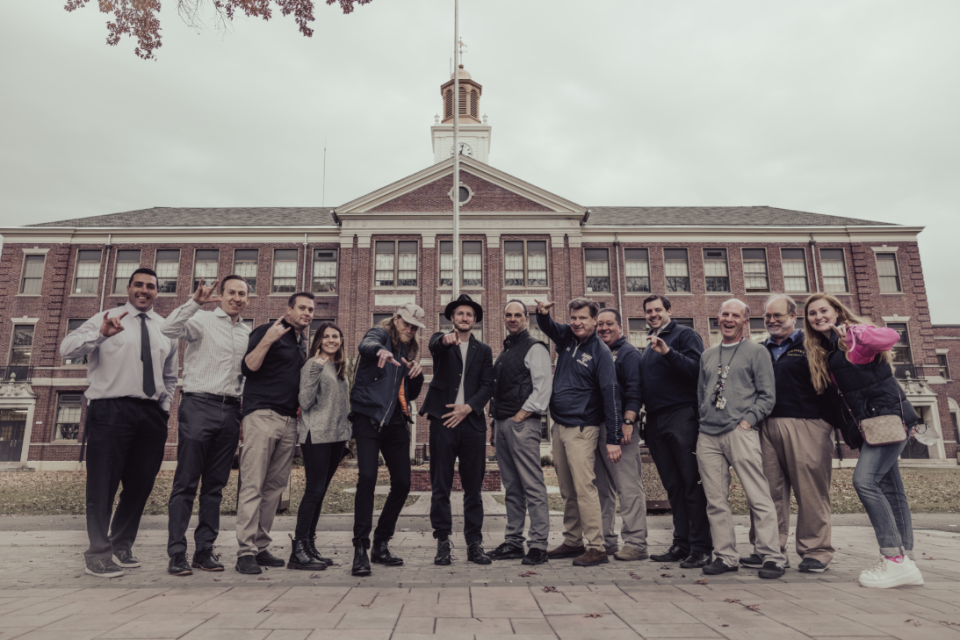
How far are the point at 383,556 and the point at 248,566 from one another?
1.04 metres

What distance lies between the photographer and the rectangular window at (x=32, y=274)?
26984 millimetres

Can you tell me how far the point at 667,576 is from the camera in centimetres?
414

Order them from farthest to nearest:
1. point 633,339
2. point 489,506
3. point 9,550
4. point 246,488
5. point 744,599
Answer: point 633,339 → point 489,506 → point 9,550 → point 246,488 → point 744,599

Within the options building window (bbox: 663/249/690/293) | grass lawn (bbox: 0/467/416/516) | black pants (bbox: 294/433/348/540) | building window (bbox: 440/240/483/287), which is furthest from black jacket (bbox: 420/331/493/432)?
building window (bbox: 663/249/690/293)

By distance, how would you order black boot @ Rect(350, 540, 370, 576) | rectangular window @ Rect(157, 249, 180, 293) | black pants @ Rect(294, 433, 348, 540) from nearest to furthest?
black boot @ Rect(350, 540, 370, 576), black pants @ Rect(294, 433, 348, 540), rectangular window @ Rect(157, 249, 180, 293)

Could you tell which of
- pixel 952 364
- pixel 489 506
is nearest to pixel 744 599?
pixel 489 506

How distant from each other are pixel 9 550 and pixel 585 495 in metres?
5.68

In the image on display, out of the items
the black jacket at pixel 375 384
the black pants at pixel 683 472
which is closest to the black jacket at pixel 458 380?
the black jacket at pixel 375 384

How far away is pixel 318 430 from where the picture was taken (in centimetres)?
455

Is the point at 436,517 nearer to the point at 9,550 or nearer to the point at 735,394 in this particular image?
the point at 735,394

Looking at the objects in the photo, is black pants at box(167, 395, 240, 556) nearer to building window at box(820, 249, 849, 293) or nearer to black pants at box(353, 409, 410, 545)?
black pants at box(353, 409, 410, 545)

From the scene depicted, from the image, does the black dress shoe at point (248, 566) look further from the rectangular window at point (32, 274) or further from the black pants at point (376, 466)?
the rectangular window at point (32, 274)

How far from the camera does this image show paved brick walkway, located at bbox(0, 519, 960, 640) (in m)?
2.78

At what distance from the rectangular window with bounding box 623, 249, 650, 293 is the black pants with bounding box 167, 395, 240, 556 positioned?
80.9ft
